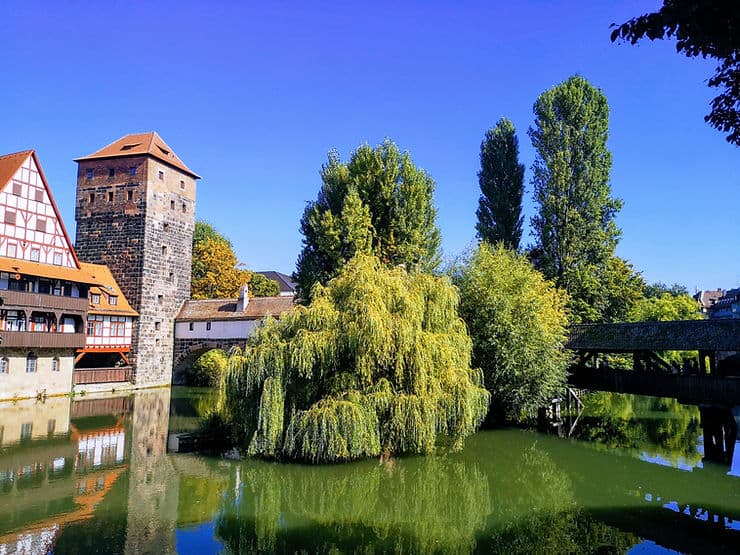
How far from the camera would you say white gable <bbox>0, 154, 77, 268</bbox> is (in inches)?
1025

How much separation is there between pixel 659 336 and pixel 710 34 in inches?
525

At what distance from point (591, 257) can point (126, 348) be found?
84.7 feet

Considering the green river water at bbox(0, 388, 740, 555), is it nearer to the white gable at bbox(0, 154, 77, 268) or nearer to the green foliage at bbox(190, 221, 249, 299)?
the white gable at bbox(0, 154, 77, 268)

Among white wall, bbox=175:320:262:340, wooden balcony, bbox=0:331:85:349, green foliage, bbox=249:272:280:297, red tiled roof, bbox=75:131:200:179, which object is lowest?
wooden balcony, bbox=0:331:85:349

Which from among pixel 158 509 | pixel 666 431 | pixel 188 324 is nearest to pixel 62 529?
pixel 158 509

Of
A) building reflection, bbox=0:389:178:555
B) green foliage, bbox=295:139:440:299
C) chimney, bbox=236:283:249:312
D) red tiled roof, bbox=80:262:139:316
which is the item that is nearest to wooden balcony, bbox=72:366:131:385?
red tiled roof, bbox=80:262:139:316

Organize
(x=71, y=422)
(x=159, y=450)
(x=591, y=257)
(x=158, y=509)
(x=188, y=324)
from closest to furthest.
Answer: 1. (x=158, y=509)
2. (x=159, y=450)
3. (x=71, y=422)
4. (x=591, y=257)
5. (x=188, y=324)

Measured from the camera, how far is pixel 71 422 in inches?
833

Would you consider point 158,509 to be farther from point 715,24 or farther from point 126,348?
point 126,348

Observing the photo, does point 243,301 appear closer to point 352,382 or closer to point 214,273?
point 214,273

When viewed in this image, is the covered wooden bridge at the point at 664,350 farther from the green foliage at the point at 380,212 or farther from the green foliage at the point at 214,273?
the green foliage at the point at 214,273

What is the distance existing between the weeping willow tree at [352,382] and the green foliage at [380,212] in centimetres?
731

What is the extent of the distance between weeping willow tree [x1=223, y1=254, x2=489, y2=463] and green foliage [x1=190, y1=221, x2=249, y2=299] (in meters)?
30.1

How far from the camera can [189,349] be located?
36.5 m
